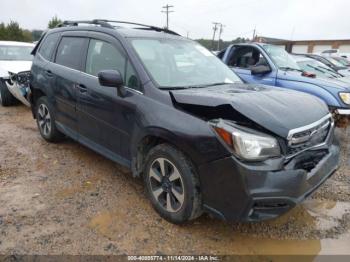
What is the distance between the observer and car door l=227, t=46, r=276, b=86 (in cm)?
611

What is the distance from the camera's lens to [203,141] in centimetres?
251

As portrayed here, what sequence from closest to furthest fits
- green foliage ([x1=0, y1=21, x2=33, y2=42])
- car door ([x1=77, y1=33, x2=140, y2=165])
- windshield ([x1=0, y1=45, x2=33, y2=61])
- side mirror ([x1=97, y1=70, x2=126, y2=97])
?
side mirror ([x1=97, y1=70, x2=126, y2=97])
car door ([x1=77, y1=33, x2=140, y2=165])
windshield ([x1=0, y1=45, x2=33, y2=61])
green foliage ([x1=0, y1=21, x2=33, y2=42])

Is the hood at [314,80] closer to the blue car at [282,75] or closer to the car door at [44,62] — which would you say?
the blue car at [282,75]

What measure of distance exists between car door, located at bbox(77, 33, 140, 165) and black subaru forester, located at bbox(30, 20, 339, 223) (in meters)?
0.01

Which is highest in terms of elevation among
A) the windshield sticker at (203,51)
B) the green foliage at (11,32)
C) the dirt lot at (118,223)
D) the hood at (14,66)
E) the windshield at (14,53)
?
the windshield sticker at (203,51)

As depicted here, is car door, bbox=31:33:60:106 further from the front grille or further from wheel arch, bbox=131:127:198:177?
the front grille

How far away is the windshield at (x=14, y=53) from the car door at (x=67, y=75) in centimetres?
467

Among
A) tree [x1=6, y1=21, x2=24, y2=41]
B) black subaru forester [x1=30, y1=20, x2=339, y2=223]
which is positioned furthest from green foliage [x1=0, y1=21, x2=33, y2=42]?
black subaru forester [x1=30, y1=20, x2=339, y2=223]

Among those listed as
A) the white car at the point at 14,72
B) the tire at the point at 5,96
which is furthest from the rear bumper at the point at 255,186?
the tire at the point at 5,96

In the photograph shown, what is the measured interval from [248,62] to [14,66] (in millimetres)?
5744

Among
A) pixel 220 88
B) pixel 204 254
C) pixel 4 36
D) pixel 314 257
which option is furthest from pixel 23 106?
pixel 4 36

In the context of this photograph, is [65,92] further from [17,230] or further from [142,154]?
[17,230]

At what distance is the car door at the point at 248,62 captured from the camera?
20.0 ft

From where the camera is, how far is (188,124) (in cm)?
263
